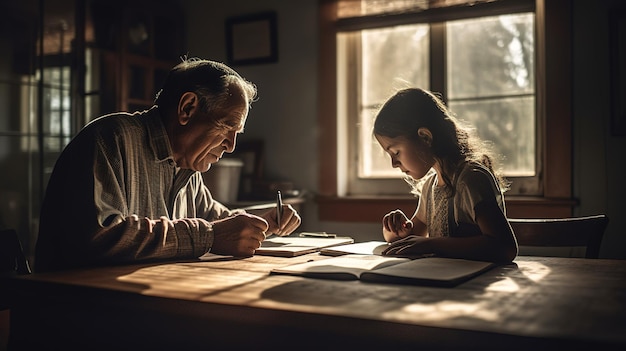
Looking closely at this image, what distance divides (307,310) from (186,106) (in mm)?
1039

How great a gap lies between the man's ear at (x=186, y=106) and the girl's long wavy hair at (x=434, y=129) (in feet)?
1.94

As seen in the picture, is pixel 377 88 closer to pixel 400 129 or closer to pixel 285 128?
pixel 285 128

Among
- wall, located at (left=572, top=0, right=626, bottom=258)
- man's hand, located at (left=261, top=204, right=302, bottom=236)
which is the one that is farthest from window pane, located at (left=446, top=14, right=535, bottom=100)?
man's hand, located at (left=261, top=204, right=302, bottom=236)

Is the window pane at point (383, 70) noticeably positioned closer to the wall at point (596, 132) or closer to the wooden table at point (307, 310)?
the wall at point (596, 132)

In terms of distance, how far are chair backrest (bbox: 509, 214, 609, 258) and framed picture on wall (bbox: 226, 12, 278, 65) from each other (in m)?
2.31

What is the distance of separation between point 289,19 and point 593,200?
6.94 feet

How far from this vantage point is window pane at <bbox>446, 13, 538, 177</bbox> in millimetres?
3281

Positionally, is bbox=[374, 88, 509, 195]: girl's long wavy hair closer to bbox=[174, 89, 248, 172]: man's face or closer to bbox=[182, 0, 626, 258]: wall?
bbox=[174, 89, 248, 172]: man's face

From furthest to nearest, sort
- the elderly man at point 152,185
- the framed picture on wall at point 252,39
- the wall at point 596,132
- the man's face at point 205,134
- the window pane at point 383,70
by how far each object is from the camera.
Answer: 1. the framed picture on wall at point 252,39
2. the window pane at point 383,70
3. the wall at point 596,132
4. the man's face at point 205,134
5. the elderly man at point 152,185

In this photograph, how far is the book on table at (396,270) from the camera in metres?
1.17

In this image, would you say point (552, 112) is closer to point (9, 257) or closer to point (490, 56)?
point (490, 56)

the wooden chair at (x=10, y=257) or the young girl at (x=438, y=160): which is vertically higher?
the young girl at (x=438, y=160)

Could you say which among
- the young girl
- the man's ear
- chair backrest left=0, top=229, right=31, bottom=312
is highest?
the man's ear

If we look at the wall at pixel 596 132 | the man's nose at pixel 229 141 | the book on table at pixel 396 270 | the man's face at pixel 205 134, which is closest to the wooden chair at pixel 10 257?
the man's face at pixel 205 134
